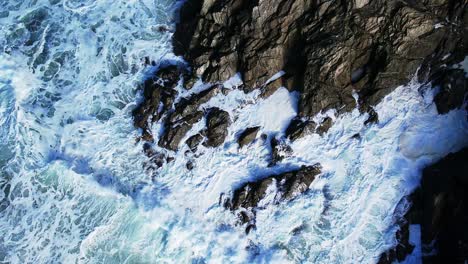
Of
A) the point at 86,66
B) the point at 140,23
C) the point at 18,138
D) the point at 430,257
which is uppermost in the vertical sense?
the point at 140,23

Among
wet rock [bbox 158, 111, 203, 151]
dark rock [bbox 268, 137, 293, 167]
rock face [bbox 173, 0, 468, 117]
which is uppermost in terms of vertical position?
rock face [bbox 173, 0, 468, 117]

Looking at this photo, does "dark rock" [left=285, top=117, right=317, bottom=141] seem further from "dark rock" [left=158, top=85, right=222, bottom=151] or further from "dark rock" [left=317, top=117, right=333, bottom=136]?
"dark rock" [left=158, top=85, right=222, bottom=151]

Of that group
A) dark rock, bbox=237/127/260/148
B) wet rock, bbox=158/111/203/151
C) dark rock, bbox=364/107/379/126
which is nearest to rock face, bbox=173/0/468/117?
dark rock, bbox=364/107/379/126

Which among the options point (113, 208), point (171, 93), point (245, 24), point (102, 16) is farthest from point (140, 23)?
point (113, 208)

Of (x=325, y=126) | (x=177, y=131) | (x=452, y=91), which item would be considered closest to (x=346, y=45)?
(x=325, y=126)

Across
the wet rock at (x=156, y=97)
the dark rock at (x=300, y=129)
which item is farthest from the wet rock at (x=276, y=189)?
the wet rock at (x=156, y=97)

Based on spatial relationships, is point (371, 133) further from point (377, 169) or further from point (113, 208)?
point (113, 208)
